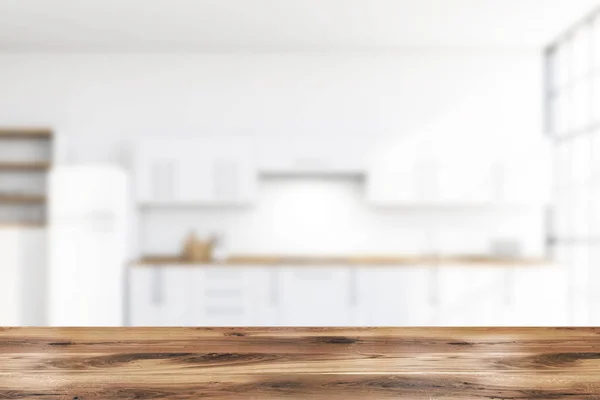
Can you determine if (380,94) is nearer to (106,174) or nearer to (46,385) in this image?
(106,174)

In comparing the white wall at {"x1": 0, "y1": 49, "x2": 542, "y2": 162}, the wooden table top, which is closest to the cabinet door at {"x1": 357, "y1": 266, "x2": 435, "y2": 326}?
the white wall at {"x1": 0, "y1": 49, "x2": 542, "y2": 162}

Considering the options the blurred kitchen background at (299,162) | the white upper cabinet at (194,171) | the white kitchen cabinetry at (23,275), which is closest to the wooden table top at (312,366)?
the blurred kitchen background at (299,162)

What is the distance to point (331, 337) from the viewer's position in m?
1.66

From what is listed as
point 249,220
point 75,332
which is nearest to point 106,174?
point 249,220

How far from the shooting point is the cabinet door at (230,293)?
5535 millimetres

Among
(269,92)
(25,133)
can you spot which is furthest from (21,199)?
(269,92)

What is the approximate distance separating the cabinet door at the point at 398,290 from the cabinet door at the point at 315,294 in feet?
0.49

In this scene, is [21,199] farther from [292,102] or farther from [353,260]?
[353,260]

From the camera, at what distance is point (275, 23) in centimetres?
546

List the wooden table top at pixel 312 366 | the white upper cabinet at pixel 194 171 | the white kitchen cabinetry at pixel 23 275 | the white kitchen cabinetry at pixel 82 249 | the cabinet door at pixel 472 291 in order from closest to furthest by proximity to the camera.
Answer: the wooden table top at pixel 312 366 < the white kitchen cabinetry at pixel 82 249 < the cabinet door at pixel 472 291 < the white kitchen cabinetry at pixel 23 275 < the white upper cabinet at pixel 194 171

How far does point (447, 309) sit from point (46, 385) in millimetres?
4452

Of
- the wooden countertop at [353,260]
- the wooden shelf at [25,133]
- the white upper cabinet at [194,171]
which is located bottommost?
the wooden countertop at [353,260]

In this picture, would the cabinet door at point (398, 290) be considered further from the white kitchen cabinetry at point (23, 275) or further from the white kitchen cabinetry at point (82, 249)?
the white kitchen cabinetry at point (23, 275)

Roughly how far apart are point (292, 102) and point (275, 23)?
3.30 ft
